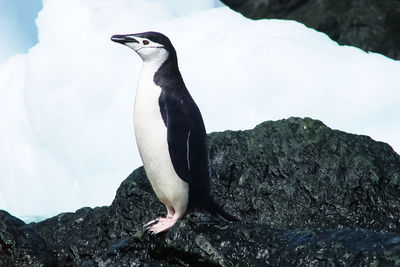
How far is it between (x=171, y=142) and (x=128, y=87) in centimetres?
713

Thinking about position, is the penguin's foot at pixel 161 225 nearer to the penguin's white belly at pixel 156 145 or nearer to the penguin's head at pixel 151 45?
the penguin's white belly at pixel 156 145

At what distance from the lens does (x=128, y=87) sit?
1005 cm

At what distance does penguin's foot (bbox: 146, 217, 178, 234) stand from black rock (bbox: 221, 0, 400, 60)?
6381 millimetres

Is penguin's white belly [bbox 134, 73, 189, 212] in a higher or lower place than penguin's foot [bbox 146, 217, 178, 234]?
higher

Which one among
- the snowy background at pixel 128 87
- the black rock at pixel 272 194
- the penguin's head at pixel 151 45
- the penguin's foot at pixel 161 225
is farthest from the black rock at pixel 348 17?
the penguin's foot at pixel 161 225

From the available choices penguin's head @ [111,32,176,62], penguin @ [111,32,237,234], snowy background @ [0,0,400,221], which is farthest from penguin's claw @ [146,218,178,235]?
snowy background @ [0,0,400,221]

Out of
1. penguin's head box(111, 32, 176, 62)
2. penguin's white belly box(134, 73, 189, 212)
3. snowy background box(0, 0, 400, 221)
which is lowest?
snowy background box(0, 0, 400, 221)

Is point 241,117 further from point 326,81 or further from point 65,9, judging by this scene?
point 65,9

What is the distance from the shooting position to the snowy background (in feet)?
29.2

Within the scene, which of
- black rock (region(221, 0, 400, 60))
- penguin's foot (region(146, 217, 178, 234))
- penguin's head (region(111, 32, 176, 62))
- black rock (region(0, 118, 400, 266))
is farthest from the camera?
black rock (region(221, 0, 400, 60))

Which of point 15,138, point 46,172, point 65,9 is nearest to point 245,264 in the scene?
point 46,172

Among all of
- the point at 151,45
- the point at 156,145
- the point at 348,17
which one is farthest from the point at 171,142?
the point at 348,17

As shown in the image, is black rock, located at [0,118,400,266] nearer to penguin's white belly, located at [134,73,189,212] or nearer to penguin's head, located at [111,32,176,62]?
penguin's white belly, located at [134,73,189,212]

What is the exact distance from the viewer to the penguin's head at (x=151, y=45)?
3.18m
